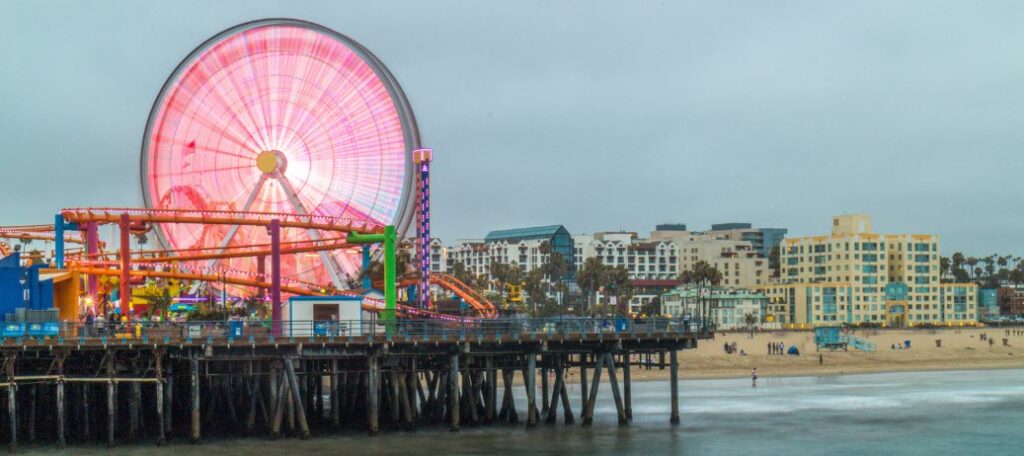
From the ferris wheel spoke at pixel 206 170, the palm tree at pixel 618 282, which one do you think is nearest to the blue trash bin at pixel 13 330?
the ferris wheel spoke at pixel 206 170

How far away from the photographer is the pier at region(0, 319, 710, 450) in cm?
5484

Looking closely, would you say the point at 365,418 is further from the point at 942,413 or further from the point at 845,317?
the point at 845,317

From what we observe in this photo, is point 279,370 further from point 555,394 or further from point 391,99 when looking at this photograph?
point 391,99

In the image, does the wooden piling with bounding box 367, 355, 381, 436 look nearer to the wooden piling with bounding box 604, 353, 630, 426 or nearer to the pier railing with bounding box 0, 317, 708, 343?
the pier railing with bounding box 0, 317, 708, 343

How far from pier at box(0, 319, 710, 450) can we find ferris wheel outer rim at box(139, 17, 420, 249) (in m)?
36.3

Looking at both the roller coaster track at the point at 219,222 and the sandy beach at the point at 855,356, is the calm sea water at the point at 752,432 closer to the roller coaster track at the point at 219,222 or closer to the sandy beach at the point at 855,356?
the roller coaster track at the point at 219,222

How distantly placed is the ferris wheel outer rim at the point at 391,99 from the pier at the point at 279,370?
36.3 meters

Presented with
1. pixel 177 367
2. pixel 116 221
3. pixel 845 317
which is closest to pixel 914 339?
pixel 845 317

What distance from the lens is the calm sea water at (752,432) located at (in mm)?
55344

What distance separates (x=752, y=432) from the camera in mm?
63219

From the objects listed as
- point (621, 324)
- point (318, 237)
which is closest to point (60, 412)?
point (621, 324)

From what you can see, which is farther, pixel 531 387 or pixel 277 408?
pixel 531 387

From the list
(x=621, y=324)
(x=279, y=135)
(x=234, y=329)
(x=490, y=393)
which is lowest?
(x=490, y=393)

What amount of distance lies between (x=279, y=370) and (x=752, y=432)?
2089cm
